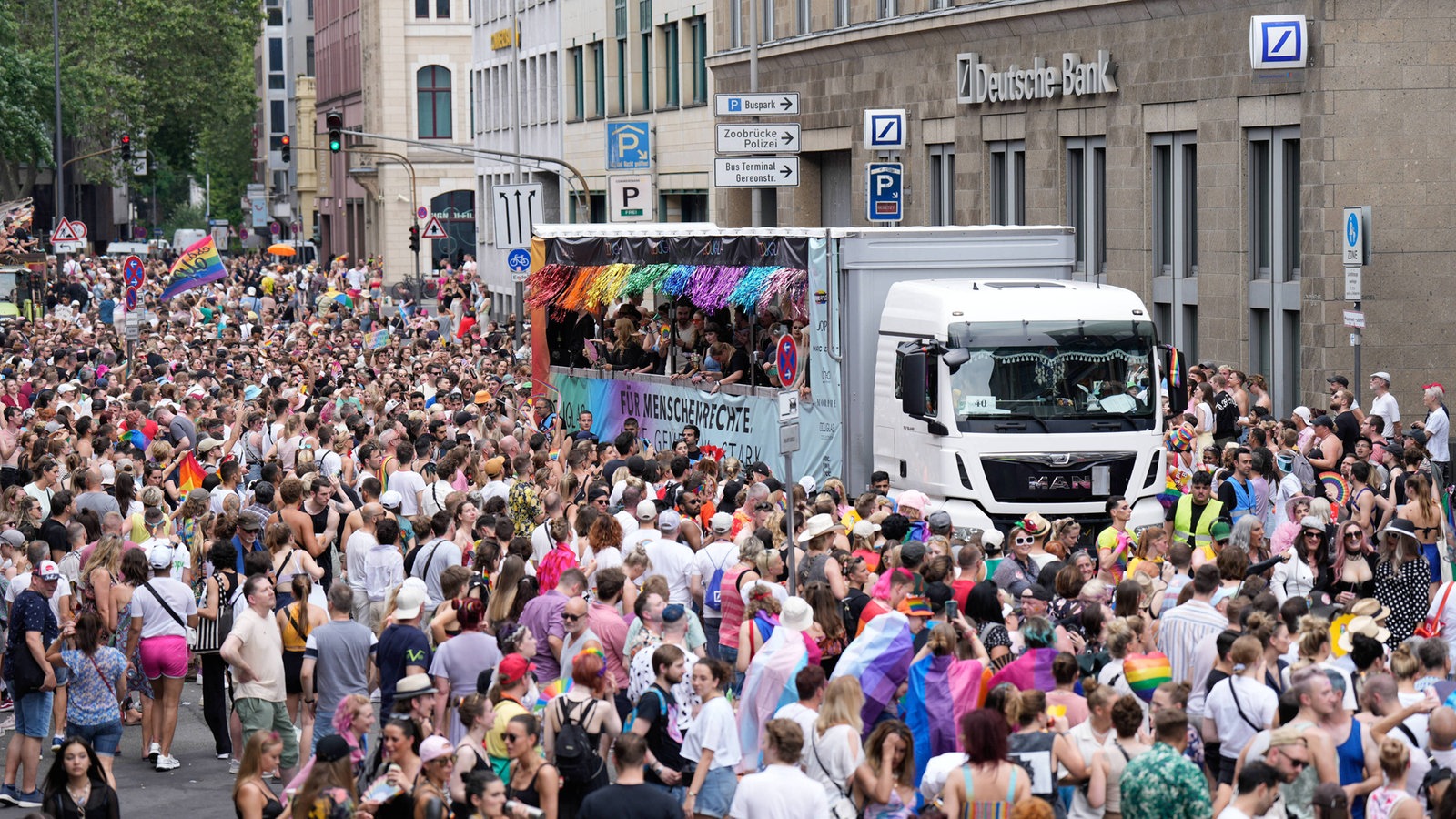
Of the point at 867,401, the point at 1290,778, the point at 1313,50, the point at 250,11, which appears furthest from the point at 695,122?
the point at 250,11

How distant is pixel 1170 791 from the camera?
28.5 feet

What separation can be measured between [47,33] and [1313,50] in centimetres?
7223

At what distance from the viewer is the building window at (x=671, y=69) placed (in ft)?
162

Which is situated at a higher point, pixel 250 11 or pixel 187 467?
pixel 250 11

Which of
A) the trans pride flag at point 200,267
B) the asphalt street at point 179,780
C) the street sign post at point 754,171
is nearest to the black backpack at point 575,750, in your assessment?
the asphalt street at point 179,780

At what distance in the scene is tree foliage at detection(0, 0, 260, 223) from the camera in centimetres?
7250

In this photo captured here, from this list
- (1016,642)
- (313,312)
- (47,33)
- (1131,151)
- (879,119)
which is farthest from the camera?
(47,33)

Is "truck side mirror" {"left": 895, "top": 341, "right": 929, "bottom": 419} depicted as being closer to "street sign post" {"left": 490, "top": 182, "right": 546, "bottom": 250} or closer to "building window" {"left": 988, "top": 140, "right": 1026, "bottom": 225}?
"building window" {"left": 988, "top": 140, "right": 1026, "bottom": 225}

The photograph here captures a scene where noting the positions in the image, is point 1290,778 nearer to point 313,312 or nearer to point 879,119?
point 879,119

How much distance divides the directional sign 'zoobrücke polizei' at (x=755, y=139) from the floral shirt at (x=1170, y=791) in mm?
20414

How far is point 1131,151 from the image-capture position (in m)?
29.1

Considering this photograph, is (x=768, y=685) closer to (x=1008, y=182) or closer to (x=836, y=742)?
(x=836, y=742)

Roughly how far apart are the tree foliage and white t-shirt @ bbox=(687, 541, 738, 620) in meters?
58.0

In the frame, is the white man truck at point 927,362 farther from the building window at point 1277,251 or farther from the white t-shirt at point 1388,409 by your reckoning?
the building window at point 1277,251
